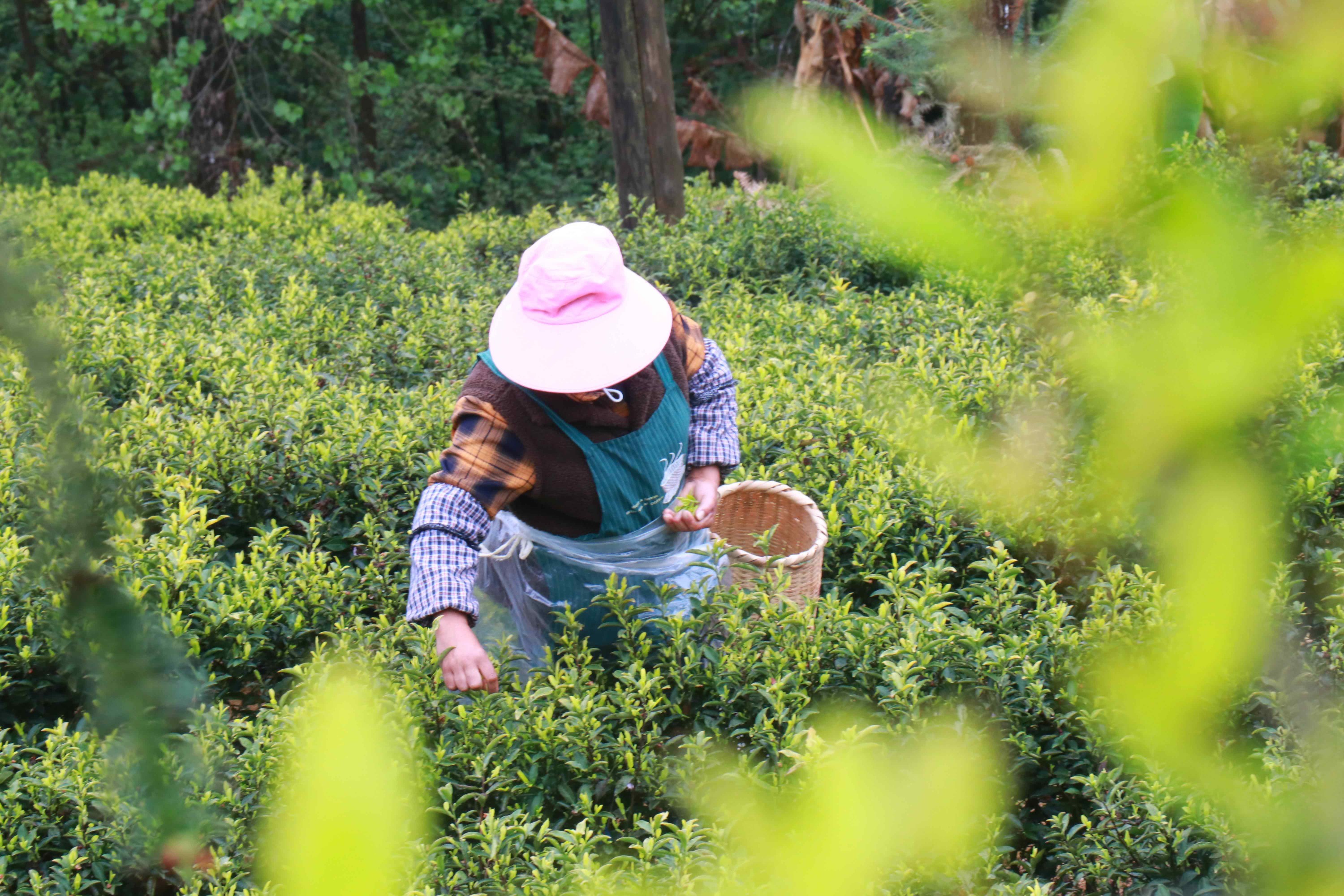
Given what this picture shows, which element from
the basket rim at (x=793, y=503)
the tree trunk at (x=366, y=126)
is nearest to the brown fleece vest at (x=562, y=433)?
the basket rim at (x=793, y=503)

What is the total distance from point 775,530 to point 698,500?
54 cm

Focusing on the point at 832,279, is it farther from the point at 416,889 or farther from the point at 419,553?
the point at 416,889

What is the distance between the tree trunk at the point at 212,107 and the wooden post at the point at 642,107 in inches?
220

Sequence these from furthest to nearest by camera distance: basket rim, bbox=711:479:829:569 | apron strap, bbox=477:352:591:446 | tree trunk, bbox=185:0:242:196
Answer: tree trunk, bbox=185:0:242:196
basket rim, bbox=711:479:829:569
apron strap, bbox=477:352:591:446

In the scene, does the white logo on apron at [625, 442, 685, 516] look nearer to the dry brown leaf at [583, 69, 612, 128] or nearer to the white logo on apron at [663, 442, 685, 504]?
the white logo on apron at [663, 442, 685, 504]

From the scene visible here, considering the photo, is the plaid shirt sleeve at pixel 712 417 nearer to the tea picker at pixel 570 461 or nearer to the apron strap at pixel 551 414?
the tea picker at pixel 570 461

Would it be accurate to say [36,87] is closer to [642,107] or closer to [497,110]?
[497,110]

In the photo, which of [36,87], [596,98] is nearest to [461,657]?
[596,98]

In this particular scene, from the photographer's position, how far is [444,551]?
2434 mm

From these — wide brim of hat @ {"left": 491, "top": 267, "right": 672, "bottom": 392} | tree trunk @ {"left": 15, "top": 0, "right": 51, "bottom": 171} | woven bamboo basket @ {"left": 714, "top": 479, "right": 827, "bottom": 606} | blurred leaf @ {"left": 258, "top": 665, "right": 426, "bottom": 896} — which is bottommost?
tree trunk @ {"left": 15, "top": 0, "right": 51, "bottom": 171}

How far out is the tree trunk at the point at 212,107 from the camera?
10062 millimetres

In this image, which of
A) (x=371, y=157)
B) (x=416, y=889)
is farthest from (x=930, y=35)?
(x=371, y=157)

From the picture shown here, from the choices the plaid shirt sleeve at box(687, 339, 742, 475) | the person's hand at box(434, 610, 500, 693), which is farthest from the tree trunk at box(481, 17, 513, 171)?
the person's hand at box(434, 610, 500, 693)

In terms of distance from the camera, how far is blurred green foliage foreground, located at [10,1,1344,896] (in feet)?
1.95
